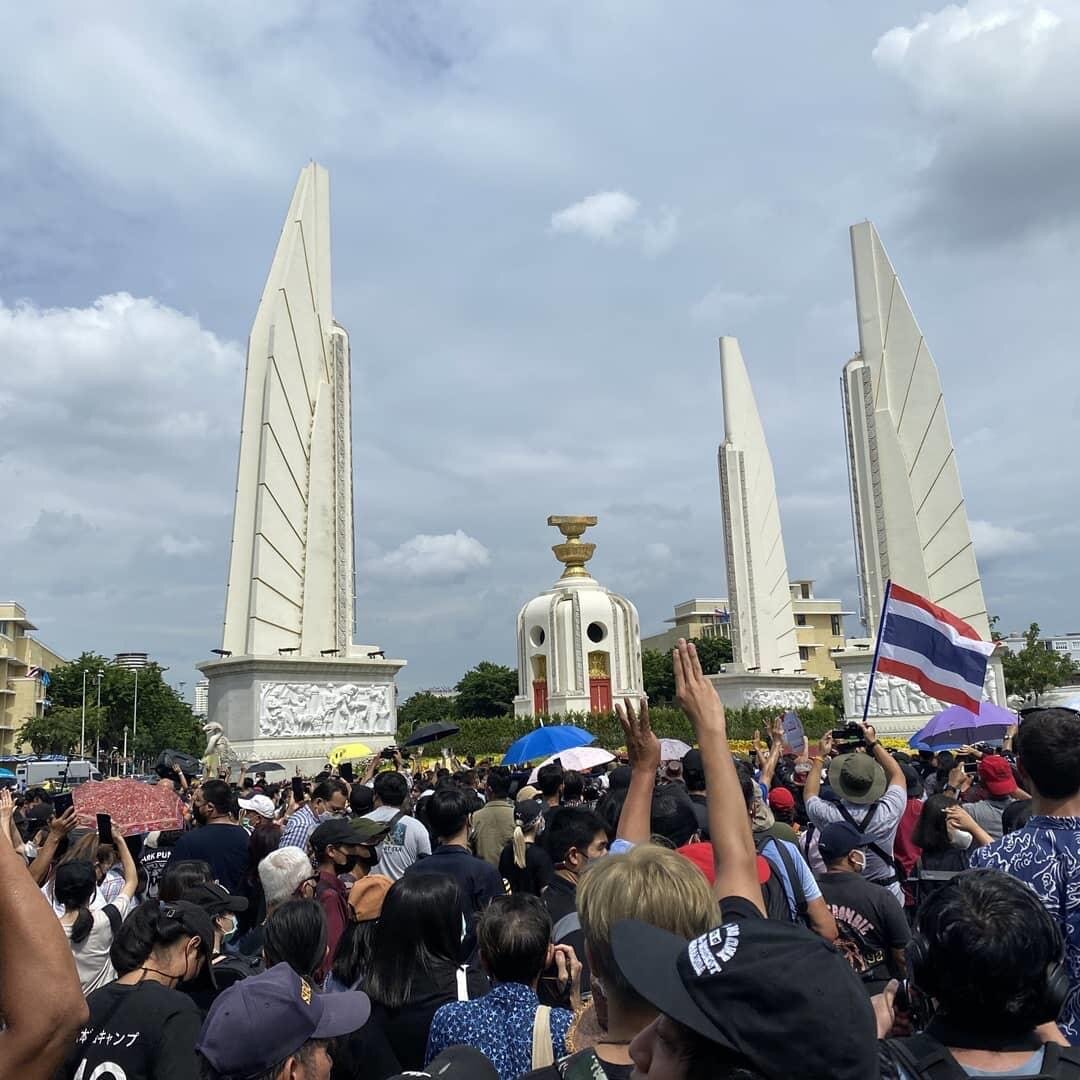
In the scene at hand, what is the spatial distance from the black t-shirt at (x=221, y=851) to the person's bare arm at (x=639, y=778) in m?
3.53

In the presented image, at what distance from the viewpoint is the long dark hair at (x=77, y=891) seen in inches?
163

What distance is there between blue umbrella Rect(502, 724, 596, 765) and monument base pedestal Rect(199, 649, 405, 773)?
43.0ft

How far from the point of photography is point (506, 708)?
62344mm

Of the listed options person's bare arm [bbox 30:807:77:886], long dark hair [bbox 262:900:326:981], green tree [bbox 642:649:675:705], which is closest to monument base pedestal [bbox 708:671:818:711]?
green tree [bbox 642:649:675:705]

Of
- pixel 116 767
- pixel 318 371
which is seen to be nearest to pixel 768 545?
pixel 318 371

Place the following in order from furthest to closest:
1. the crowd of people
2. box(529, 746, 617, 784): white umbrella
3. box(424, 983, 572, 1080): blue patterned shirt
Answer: box(529, 746, 617, 784): white umbrella → box(424, 983, 572, 1080): blue patterned shirt → the crowd of people

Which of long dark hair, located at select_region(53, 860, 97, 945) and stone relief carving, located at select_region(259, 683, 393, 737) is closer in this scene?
long dark hair, located at select_region(53, 860, 97, 945)

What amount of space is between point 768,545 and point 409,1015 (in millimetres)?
35243

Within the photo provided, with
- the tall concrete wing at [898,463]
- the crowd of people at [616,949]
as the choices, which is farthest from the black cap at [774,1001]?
the tall concrete wing at [898,463]

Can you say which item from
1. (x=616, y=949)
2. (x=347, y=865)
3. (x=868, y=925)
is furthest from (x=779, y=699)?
(x=616, y=949)

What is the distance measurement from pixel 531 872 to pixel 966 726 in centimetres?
687

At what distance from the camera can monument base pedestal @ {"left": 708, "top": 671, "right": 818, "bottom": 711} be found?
33.8 metres

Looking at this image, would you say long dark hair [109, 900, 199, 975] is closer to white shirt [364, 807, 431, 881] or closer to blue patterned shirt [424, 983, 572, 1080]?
blue patterned shirt [424, 983, 572, 1080]

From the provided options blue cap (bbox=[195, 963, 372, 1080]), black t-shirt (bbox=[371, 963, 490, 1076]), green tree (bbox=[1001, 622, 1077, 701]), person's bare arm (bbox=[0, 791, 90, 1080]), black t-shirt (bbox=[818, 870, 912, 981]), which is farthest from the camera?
green tree (bbox=[1001, 622, 1077, 701])
